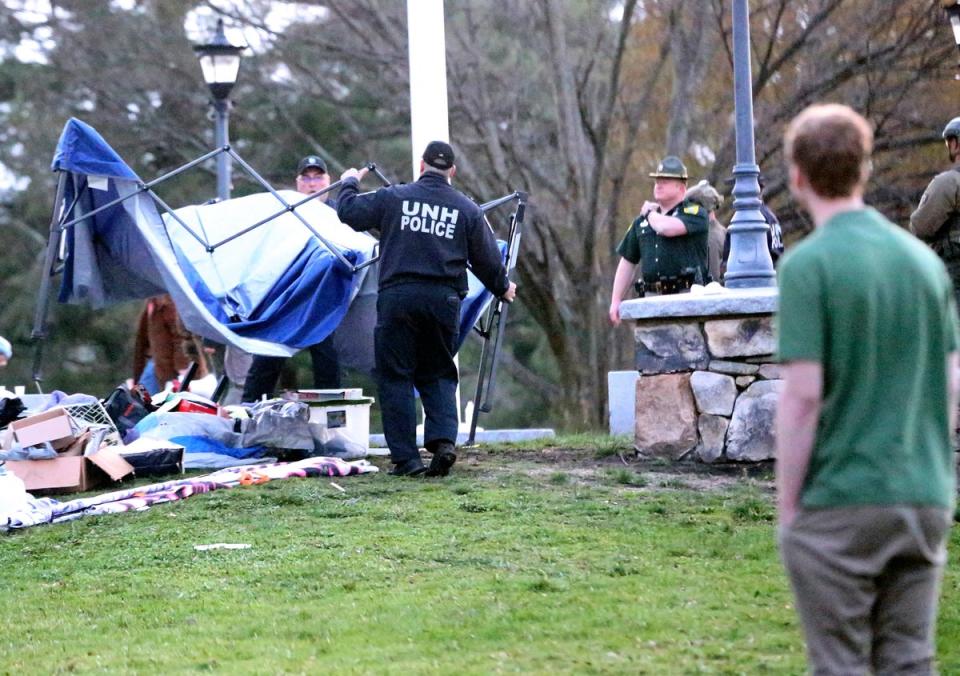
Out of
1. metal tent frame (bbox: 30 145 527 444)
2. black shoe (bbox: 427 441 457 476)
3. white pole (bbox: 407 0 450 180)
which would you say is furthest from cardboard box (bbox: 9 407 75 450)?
white pole (bbox: 407 0 450 180)

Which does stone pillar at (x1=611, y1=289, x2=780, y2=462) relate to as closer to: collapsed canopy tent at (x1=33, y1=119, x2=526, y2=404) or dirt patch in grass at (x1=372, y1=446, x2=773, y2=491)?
dirt patch in grass at (x1=372, y1=446, x2=773, y2=491)

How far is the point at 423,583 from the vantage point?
20.0 ft

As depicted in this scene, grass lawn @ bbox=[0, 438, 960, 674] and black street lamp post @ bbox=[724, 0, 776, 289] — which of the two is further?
black street lamp post @ bbox=[724, 0, 776, 289]

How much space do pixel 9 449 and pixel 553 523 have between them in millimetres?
3499

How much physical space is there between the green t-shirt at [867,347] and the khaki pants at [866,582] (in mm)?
45

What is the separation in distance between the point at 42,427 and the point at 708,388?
3.88m

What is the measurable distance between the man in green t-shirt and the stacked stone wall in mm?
5941

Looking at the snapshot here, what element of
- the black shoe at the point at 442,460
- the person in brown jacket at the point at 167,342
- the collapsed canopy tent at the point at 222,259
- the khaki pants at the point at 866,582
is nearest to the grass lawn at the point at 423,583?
the black shoe at the point at 442,460

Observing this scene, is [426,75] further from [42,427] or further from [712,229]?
[42,427]

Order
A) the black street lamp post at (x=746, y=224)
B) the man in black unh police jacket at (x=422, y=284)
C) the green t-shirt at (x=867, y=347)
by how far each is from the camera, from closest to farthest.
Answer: the green t-shirt at (x=867, y=347) → the man in black unh police jacket at (x=422, y=284) → the black street lamp post at (x=746, y=224)

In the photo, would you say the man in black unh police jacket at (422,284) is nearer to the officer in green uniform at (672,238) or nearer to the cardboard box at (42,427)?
the officer in green uniform at (672,238)

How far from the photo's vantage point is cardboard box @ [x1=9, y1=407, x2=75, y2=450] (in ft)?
29.9

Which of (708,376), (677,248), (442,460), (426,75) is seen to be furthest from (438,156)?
(426,75)

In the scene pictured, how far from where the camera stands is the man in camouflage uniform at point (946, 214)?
29.6ft
